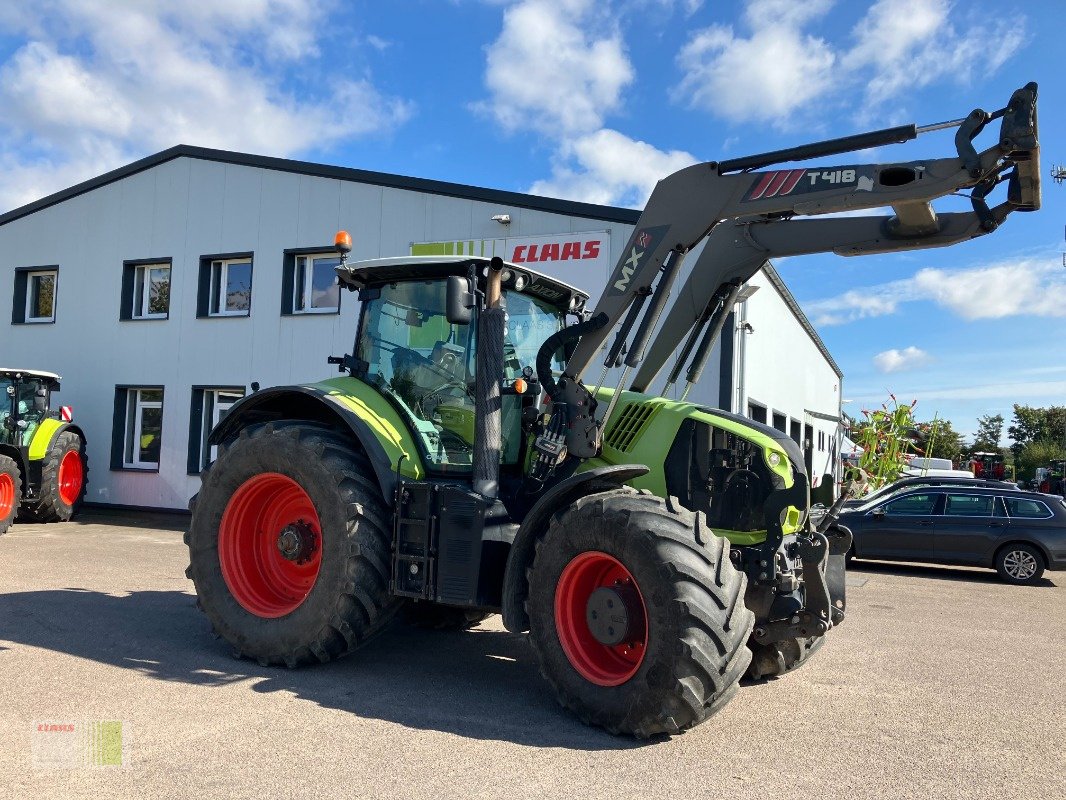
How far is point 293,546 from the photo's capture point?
5.77 metres

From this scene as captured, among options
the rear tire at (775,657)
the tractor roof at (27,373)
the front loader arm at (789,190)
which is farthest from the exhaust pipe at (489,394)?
the tractor roof at (27,373)

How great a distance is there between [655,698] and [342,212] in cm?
1302

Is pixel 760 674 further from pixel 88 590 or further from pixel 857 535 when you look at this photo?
pixel 857 535

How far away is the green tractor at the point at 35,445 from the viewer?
13.8m

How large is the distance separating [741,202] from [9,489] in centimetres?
1216

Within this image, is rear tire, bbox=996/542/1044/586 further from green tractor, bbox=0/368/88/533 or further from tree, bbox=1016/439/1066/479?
tree, bbox=1016/439/1066/479

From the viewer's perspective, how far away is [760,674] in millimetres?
5418

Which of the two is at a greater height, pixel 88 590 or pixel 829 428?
pixel 829 428

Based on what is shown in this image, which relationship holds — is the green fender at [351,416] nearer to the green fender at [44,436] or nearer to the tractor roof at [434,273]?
the tractor roof at [434,273]

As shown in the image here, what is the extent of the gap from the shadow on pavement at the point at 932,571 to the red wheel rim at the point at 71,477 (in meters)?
12.6

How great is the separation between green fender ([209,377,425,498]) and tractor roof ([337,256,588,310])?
73 cm

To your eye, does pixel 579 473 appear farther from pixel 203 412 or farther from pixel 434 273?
pixel 203 412

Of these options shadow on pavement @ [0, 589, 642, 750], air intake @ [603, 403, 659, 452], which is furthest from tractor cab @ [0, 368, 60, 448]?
air intake @ [603, 403, 659, 452]

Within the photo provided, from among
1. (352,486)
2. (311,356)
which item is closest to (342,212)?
(311,356)
